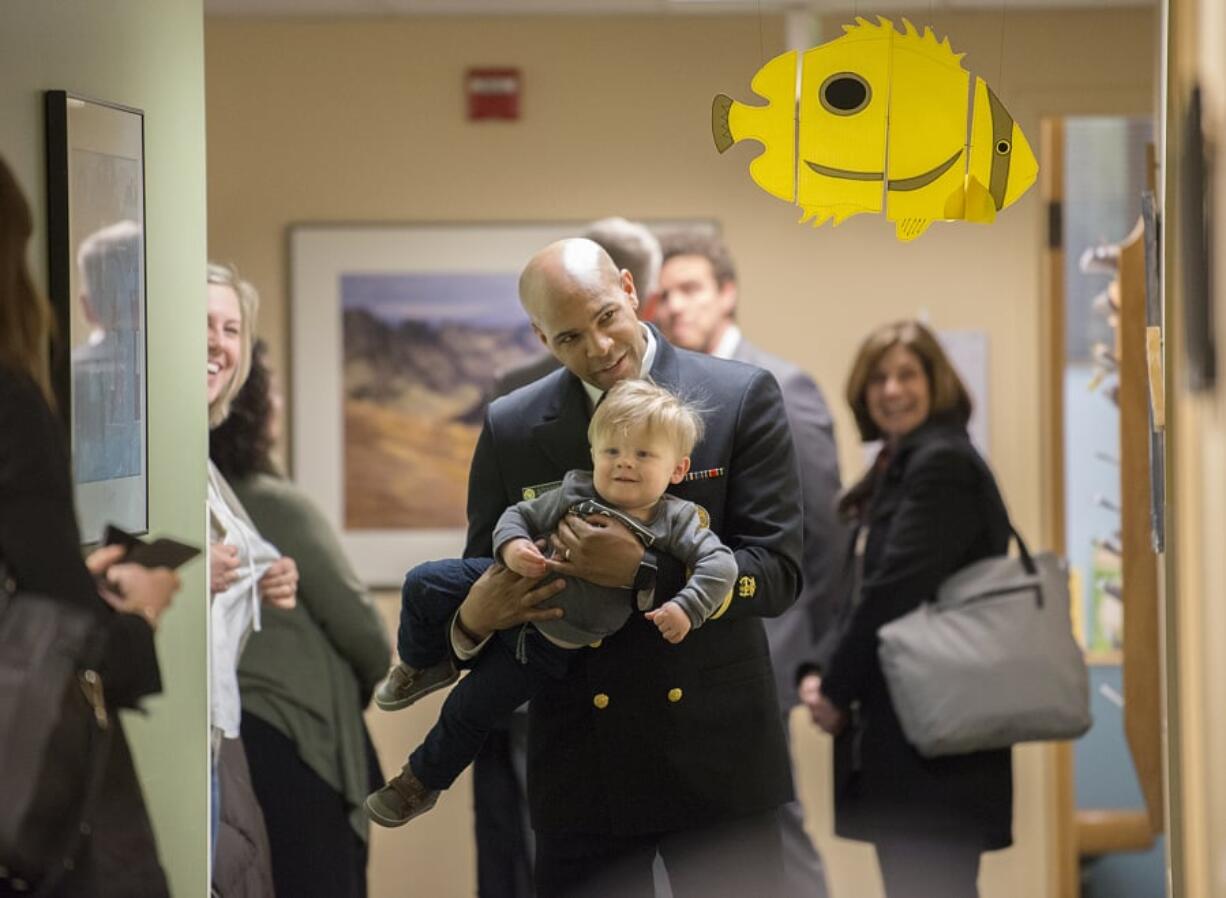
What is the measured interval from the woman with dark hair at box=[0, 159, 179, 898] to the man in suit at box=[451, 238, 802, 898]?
16.2 inches

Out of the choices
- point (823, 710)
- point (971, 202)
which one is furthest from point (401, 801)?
point (823, 710)

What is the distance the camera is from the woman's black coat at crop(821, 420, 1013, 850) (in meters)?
3.33

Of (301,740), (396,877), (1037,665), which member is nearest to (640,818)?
(396,877)

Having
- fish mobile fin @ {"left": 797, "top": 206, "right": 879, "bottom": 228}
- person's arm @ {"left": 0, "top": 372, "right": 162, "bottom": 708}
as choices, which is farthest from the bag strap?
person's arm @ {"left": 0, "top": 372, "right": 162, "bottom": 708}

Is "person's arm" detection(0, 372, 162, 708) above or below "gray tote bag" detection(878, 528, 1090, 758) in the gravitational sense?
above

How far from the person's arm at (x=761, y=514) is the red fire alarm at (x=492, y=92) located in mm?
2007

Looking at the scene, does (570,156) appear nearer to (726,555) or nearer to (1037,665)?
(1037,665)

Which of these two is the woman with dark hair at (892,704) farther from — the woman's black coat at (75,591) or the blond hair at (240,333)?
the woman's black coat at (75,591)

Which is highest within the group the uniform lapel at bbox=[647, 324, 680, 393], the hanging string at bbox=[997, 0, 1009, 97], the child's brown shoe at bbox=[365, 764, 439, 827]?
the hanging string at bbox=[997, 0, 1009, 97]

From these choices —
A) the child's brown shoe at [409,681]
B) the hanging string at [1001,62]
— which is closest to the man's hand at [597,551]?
the child's brown shoe at [409,681]

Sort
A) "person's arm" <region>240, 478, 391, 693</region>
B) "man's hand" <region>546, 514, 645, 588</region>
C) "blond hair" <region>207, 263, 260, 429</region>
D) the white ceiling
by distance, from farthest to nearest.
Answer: the white ceiling → "person's arm" <region>240, 478, 391, 693</region> → "blond hair" <region>207, 263, 260, 429</region> → "man's hand" <region>546, 514, 645, 588</region>

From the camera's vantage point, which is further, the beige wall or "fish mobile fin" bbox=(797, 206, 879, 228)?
the beige wall

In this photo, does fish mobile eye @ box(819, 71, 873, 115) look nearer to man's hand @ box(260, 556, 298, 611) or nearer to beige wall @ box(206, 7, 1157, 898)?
man's hand @ box(260, 556, 298, 611)

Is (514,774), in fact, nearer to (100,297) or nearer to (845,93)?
(100,297)
